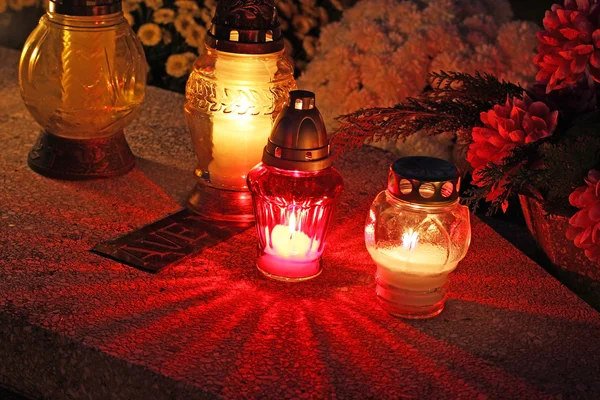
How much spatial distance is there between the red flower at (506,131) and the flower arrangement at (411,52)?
63 centimetres

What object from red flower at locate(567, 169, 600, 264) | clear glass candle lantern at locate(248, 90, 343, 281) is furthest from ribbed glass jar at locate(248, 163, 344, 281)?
red flower at locate(567, 169, 600, 264)

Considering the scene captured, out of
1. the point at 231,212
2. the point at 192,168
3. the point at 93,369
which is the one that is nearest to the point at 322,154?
the point at 231,212

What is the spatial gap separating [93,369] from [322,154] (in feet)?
1.50

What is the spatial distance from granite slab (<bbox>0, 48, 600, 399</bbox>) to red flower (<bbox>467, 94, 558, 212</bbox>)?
0.61 feet

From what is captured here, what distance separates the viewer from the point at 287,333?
49.9 inches

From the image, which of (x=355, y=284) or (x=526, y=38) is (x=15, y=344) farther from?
(x=526, y=38)

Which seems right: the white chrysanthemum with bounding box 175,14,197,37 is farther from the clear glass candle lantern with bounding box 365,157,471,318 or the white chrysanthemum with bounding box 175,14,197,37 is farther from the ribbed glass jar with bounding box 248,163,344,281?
the clear glass candle lantern with bounding box 365,157,471,318

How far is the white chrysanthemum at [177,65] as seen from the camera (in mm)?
2604

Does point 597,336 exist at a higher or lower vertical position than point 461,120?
lower

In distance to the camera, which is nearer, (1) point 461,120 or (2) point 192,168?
(1) point 461,120

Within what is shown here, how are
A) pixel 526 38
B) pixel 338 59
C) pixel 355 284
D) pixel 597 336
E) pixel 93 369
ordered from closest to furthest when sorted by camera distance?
1. pixel 93 369
2. pixel 597 336
3. pixel 355 284
4. pixel 526 38
5. pixel 338 59

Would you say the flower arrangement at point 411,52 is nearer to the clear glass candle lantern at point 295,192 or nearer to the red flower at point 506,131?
the red flower at point 506,131

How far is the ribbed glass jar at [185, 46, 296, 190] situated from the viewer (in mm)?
1554

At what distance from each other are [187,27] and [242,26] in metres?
1.16
